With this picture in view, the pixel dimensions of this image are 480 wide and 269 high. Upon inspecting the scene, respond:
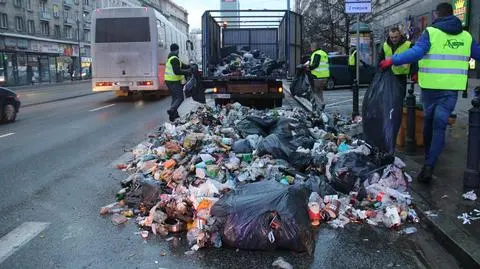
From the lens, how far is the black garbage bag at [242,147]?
7312 mm

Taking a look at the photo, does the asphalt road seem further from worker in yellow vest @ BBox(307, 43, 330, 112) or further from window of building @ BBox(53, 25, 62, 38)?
window of building @ BBox(53, 25, 62, 38)

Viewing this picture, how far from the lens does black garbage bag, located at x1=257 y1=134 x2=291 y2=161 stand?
6.87 metres

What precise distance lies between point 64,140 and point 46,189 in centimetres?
424

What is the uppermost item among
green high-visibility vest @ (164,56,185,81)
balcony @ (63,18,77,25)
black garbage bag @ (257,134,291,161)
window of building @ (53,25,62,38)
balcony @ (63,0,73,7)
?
balcony @ (63,0,73,7)

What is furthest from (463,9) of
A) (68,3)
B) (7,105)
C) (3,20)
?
(68,3)

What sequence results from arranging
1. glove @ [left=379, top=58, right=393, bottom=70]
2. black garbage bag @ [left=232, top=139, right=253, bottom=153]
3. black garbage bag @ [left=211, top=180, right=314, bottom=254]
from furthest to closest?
black garbage bag @ [left=232, top=139, right=253, bottom=153]
glove @ [left=379, top=58, right=393, bottom=70]
black garbage bag @ [left=211, top=180, right=314, bottom=254]

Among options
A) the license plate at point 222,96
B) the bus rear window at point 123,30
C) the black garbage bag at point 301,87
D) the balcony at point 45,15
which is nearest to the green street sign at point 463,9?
the black garbage bag at point 301,87

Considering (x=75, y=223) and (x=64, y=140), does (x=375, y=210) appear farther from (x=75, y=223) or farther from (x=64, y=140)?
(x=64, y=140)

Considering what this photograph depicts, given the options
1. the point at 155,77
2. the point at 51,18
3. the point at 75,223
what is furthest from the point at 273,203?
the point at 51,18

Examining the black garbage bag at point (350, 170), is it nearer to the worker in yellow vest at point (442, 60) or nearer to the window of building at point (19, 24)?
the worker in yellow vest at point (442, 60)

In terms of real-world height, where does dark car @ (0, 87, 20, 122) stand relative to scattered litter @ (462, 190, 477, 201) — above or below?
above

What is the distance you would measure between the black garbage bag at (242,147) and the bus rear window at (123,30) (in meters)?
13.5

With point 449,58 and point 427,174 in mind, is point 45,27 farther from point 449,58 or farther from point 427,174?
point 427,174

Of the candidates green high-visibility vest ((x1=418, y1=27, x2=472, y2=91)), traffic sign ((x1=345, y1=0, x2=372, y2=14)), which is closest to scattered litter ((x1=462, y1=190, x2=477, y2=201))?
green high-visibility vest ((x1=418, y1=27, x2=472, y2=91))
